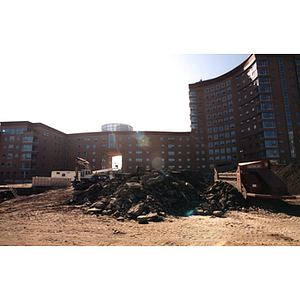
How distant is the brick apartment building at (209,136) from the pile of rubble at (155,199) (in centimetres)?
3839

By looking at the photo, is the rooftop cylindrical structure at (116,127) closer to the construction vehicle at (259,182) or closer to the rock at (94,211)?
the rock at (94,211)

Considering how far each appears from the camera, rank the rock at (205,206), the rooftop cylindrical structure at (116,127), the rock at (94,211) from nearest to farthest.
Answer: the rock at (94,211)
the rock at (205,206)
the rooftop cylindrical structure at (116,127)

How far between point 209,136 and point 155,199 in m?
52.3

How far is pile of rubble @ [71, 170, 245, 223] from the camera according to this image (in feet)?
38.1

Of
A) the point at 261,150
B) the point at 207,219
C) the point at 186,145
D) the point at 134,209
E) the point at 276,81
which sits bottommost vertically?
the point at 207,219

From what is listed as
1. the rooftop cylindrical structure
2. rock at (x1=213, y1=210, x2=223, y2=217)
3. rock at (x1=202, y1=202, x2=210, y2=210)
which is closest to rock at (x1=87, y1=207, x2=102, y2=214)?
rock at (x1=202, y1=202, x2=210, y2=210)

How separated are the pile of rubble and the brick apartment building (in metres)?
38.4

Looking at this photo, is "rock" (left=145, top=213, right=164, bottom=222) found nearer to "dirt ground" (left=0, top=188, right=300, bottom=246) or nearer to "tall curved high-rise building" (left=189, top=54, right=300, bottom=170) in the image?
"dirt ground" (left=0, top=188, right=300, bottom=246)

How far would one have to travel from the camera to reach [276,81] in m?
47.1

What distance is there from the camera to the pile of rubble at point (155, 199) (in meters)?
11.6

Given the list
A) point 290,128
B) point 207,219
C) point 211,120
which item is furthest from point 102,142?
point 290,128

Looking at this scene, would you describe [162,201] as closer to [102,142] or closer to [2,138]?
[102,142]

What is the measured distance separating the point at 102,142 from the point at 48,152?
17.1 metres

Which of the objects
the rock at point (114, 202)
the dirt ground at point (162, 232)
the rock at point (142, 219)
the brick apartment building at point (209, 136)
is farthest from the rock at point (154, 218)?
the brick apartment building at point (209, 136)
